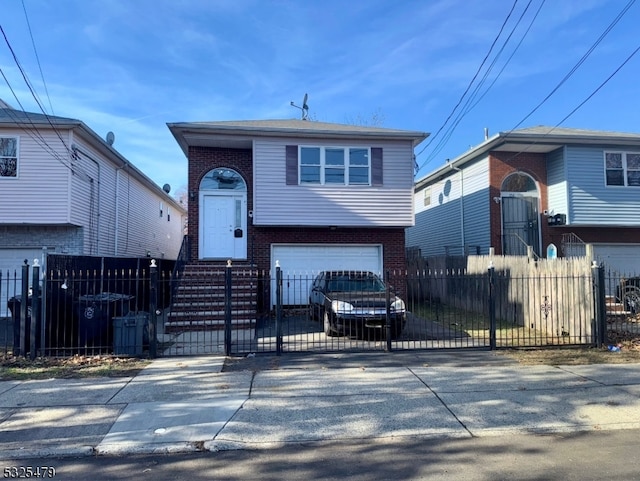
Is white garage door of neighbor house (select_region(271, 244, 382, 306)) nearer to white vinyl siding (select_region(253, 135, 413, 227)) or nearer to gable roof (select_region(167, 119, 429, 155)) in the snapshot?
white vinyl siding (select_region(253, 135, 413, 227))

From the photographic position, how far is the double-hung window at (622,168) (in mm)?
16578

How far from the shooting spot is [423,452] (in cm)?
467

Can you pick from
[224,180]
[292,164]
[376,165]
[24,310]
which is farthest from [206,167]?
[24,310]

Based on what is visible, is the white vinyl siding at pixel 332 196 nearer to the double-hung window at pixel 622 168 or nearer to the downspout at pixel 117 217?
the downspout at pixel 117 217

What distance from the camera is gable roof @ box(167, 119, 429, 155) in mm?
14031

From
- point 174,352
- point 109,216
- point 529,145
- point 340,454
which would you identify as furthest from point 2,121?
point 529,145

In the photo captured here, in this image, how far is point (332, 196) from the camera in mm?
14633

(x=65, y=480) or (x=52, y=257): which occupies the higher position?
(x=52, y=257)

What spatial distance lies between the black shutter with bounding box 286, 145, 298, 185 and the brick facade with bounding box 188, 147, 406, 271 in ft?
5.27

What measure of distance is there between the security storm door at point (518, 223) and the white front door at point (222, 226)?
9.67m

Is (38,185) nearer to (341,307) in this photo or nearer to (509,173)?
(341,307)

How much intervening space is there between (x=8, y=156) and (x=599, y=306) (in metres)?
16.0

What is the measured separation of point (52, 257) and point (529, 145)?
15.4 metres

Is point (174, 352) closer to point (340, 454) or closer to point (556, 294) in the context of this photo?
point (340, 454)
